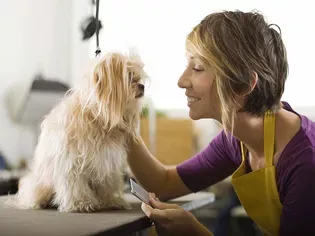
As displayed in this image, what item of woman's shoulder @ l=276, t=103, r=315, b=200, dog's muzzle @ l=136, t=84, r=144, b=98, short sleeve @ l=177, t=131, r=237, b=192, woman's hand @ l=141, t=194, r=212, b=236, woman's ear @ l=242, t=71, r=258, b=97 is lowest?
woman's hand @ l=141, t=194, r=212, b=236

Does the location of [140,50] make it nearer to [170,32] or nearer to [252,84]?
[170,32]

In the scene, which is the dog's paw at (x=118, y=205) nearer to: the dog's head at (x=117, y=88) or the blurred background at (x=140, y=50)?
the dog's head at (x=117, y=88)

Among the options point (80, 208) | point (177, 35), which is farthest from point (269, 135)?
point (177, 35)

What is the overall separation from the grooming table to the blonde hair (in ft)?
1.14

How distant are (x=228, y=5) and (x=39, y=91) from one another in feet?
4.63

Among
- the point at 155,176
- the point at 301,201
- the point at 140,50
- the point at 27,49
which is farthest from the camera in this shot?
the point at 27,49

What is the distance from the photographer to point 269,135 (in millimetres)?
1410

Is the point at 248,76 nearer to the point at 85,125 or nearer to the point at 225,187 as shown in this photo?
the point at 85,125

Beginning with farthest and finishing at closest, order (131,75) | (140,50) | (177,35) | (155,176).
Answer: (177,35), (140,50), (155,176), (131,75)

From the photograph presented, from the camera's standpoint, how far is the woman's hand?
129cm

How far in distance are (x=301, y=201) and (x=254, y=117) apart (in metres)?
0.26

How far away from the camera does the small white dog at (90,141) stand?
132cm

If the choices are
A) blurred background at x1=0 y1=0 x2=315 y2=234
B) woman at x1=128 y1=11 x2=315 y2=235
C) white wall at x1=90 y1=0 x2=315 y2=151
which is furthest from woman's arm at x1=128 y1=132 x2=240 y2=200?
white wall at x1=90 y1=0 x2=315 y2=151

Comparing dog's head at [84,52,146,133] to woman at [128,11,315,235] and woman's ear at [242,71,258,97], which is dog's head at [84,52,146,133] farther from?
woman's ear at [242,71,258,97]
